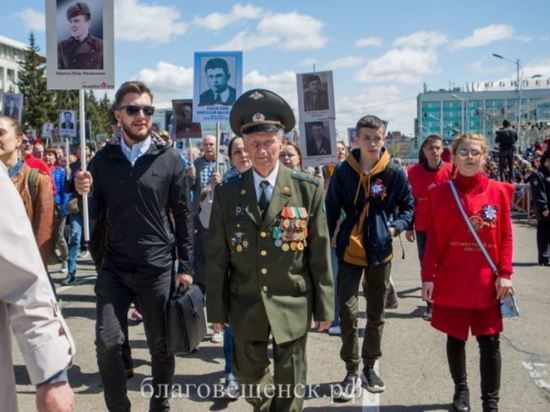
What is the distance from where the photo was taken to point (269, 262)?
365 cm

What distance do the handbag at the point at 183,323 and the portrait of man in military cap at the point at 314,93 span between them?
15.7 ft

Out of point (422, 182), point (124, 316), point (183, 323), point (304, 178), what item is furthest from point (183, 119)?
point (304, 178)

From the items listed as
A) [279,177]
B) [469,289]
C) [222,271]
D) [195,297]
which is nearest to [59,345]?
[222,271]

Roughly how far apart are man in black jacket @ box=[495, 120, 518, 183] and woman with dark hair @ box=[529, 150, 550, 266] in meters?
11.6

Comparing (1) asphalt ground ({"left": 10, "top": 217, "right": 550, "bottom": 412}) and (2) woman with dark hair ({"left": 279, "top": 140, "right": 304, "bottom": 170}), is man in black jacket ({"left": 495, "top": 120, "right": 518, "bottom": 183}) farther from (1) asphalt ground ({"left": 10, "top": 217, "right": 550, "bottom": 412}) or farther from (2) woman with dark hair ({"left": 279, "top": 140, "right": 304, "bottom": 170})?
(2) woman with dark hair ({"left": 279, "top": 140, "right": 304, "bottom": 170})

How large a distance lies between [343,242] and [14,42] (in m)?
124

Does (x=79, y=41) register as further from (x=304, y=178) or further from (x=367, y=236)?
(x=367, y=236)

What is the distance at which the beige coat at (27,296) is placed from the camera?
1.88m

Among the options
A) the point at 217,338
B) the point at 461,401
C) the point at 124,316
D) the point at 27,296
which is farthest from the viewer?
the point at 217,338

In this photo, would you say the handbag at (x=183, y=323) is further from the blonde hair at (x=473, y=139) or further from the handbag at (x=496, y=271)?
the blonde hair at (x=473, y=139)

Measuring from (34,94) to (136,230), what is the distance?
6453 centimetres

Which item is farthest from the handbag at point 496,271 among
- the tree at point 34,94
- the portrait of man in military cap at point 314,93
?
the tree at point 34,94

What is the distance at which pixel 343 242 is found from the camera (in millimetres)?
5133

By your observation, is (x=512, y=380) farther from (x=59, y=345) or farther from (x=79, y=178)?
(x=59, y=345)
